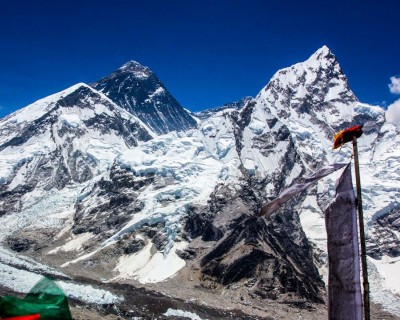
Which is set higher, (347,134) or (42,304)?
(347,134)

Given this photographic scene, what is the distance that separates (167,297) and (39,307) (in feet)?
540

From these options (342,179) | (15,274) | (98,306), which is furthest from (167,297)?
(342,179)

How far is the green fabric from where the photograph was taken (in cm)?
824

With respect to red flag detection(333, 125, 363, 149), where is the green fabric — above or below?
below

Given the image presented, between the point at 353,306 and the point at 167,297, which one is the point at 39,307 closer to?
the point at 353,306

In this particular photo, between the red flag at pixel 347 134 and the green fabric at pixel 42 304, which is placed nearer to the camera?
the green fabric at pixel 42 304

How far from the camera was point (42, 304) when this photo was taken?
331 inches

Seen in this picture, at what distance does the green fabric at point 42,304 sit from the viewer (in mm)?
8242

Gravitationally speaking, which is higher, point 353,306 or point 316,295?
point 316,295

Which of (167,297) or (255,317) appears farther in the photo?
(167,297)

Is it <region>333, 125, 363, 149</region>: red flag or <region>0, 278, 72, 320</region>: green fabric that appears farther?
<region>333, 125, 363, 149</region>: red flag

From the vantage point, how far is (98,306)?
449 ft

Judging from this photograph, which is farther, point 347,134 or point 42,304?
point 347,134

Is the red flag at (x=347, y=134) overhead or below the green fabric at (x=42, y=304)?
overhead
